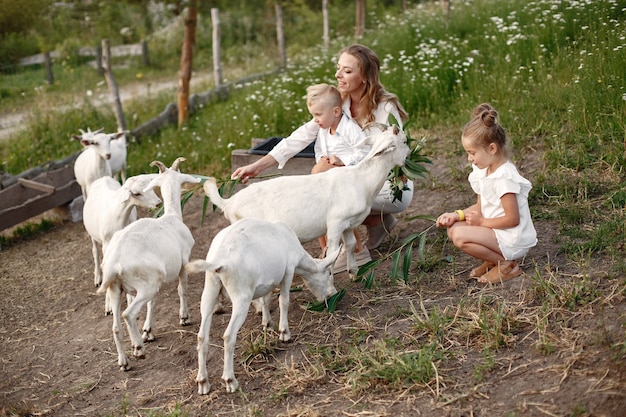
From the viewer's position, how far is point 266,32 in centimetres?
1945

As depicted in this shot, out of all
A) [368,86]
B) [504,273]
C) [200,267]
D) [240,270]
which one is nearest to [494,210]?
[504,273]

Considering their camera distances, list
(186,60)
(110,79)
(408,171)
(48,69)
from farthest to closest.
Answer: (48,69), (186,60), (110,79), (408,171)

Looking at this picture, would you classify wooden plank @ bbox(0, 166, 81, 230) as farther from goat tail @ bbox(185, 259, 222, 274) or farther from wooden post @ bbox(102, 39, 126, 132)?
goat tail @ bbox(185, 259, 222, 274)

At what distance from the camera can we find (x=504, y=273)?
16.6ft

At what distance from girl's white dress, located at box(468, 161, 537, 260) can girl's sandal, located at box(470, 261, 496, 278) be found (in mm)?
288

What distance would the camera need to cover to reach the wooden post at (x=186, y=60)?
1112 centimetres

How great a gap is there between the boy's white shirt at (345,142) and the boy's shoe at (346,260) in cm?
76

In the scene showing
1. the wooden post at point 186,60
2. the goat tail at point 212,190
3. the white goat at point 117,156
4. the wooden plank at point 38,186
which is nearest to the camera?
the goat tail at point 212,190

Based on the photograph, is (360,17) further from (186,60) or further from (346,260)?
(346,260)

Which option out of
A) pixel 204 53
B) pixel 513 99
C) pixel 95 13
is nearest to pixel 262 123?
pixel 513 99

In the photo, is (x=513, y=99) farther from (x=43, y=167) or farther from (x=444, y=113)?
(x=43, y=167)

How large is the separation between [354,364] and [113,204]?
2549 millimetres

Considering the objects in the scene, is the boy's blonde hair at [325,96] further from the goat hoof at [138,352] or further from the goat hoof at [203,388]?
the goat hoof at [203,388]

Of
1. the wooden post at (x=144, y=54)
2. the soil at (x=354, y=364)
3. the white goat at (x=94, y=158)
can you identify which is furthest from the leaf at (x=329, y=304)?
the wooden post at (x=144, y=54)
